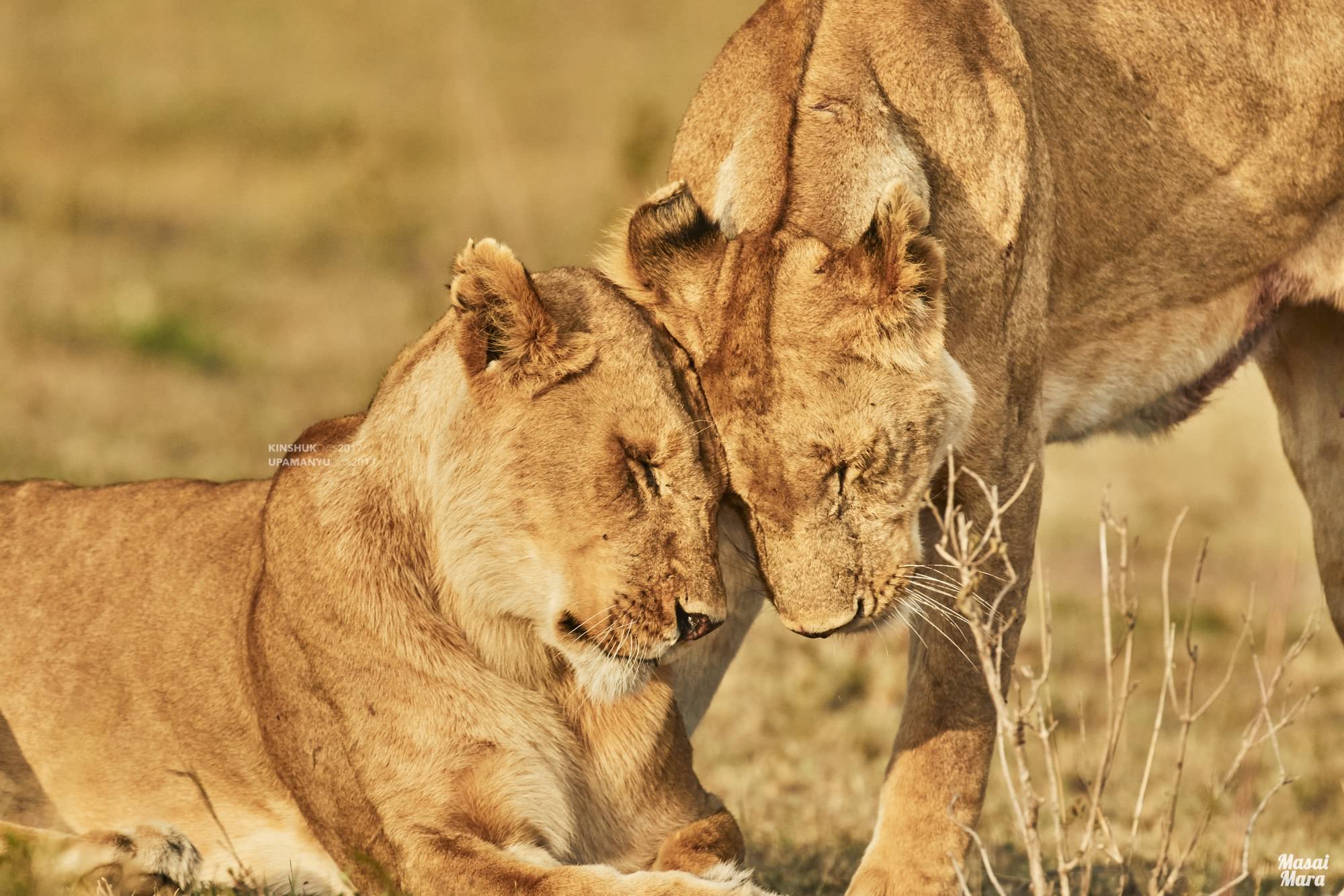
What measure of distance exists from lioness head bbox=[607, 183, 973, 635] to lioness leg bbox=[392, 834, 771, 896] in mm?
483

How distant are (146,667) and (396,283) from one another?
9.59m

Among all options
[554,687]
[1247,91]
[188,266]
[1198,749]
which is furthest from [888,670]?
[188,266]

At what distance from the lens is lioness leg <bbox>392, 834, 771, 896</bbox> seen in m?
3.09

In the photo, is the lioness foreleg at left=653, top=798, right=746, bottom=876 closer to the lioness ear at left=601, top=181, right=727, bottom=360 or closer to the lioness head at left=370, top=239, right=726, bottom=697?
the lioness head at left=370, top=239, right=726, bottom=697

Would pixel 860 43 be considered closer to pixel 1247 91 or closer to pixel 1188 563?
pixel 1247 91

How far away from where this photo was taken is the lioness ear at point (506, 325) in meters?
3.18

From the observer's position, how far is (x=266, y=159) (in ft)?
55.1

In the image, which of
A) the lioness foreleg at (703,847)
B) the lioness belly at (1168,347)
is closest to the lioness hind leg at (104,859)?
the lioness foreleg at (703,847)

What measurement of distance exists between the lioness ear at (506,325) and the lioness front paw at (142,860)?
3.94 ft

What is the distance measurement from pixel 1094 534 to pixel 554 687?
637 cm

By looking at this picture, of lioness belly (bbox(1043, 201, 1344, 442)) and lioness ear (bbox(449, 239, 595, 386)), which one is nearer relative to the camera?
lioness ear (bbox(449, 239, 595, 386))

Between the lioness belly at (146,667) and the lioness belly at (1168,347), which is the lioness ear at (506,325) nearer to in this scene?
the lioness belly at (146,667)

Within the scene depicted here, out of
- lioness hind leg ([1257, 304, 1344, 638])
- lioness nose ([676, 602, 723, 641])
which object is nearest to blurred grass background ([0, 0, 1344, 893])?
lioness hind leg ([1257, 304, 1344, 638])

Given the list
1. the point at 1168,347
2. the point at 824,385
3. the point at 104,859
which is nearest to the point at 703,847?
the point at 824,385
